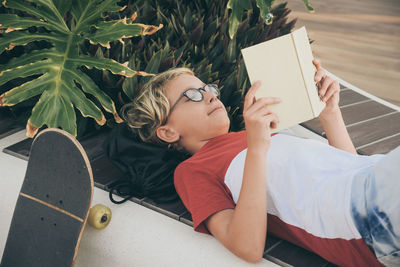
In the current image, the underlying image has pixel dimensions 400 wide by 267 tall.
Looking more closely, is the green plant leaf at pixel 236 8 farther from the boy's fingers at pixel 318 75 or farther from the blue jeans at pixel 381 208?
the blue jeans at pixel 381 208

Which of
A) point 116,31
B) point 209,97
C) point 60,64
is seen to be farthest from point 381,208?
point 60,64

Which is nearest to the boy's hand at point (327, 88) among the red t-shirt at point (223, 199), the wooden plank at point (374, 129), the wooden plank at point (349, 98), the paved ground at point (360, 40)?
the red t-shirt at point (223, 199)

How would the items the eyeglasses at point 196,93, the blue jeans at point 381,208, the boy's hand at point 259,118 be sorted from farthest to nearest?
the eyeglasses at point 196,93 → the boy's hand at point 259,118 → the blue jeans at point 381,208

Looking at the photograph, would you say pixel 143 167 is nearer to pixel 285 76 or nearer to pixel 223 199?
pixel 223 199

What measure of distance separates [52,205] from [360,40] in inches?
190

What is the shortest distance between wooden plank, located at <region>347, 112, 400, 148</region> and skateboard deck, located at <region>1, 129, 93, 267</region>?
4.88ft

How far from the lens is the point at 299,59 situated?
52.3 inches

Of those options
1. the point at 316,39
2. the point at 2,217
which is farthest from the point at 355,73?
the point at 2,217

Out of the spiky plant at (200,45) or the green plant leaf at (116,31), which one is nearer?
the green plant leaf at (116,31)

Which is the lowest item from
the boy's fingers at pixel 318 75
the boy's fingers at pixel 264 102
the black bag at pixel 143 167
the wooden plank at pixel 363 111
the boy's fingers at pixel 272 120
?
the wooden plank at pixel 363 111

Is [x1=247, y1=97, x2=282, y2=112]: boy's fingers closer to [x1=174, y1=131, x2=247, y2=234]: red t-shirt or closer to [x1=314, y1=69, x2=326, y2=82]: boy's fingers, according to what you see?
[x1=314, y1=69, x2=326, y2=82]: boy's fingers

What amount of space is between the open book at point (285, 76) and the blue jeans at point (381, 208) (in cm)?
25

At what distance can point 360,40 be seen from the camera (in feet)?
18.0

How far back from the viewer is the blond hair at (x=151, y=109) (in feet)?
5.81
